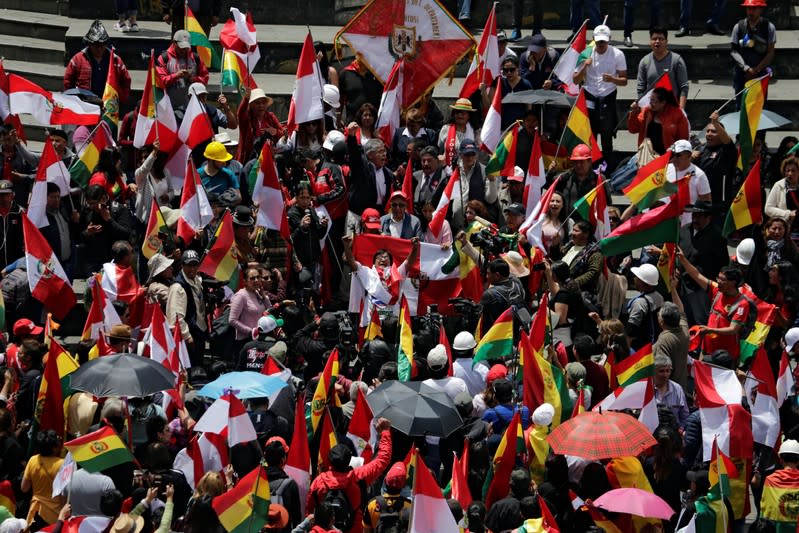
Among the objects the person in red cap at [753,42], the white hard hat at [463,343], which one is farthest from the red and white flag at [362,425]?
the person in red cap at [753,42]

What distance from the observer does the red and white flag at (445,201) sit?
19.0 meters

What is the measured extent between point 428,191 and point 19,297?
4.45 meters

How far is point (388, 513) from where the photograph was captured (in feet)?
47.4

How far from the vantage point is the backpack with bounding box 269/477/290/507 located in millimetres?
14828

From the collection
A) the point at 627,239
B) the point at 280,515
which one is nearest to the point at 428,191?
the point at 627,239

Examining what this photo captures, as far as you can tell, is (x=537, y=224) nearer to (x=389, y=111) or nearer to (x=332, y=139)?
(x=332, y=139)

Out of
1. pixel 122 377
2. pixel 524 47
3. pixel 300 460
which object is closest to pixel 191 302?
pixel 122 377

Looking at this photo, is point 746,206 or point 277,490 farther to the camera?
point 746,206

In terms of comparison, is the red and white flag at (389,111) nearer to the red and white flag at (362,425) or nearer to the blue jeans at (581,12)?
the blue jeans at (581,12)

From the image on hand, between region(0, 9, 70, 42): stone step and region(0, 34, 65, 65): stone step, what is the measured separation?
0.21m

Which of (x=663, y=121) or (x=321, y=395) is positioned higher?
(x=663, y=121)

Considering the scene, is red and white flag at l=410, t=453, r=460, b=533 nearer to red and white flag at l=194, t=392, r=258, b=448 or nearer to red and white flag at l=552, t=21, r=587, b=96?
red and white flag at l=194, t=392, r=258, b=448

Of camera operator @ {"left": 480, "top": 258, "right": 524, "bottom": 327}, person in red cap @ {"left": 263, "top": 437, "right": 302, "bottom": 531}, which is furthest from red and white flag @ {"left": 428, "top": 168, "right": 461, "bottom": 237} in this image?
person in red cap @ {"left": 263, "top": 437, "right": 302, "bottom": 531}

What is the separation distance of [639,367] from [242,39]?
8118 mm
